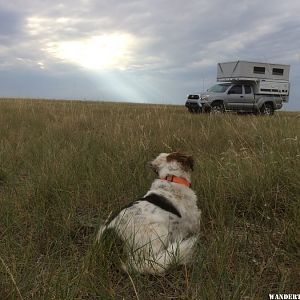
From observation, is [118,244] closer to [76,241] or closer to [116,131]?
[76,241]

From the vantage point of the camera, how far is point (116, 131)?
26.3 ft

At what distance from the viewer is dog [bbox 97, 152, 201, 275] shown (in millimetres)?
2895

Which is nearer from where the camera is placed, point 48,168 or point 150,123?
point 48,168

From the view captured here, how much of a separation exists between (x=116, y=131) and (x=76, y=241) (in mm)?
4510

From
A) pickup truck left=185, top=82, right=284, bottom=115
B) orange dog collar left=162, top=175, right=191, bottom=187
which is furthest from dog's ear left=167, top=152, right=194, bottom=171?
pickup truck left=185, top=82, right=284, bottom=115

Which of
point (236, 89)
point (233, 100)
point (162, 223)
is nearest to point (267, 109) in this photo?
point (236, 89)

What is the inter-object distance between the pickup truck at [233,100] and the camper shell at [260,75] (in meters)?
0.43

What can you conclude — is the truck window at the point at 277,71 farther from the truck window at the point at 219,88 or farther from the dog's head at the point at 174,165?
the dog's head at the point at 174,165

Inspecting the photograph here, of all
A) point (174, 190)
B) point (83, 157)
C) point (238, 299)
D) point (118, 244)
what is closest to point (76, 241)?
point (118, 244)

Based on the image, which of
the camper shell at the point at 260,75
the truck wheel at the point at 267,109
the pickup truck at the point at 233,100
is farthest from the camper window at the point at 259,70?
the truck wheel at the point at 267,109

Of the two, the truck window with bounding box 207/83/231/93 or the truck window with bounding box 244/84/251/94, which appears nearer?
the truck window with bounding box 207/83/231/93

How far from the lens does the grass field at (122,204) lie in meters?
2.60

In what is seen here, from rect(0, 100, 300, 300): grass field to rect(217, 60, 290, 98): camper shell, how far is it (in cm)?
1839

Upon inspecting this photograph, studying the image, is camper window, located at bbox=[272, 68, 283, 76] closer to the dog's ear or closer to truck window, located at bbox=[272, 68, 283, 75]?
truck window, located at bbox=[272, 68, 283, 75]
